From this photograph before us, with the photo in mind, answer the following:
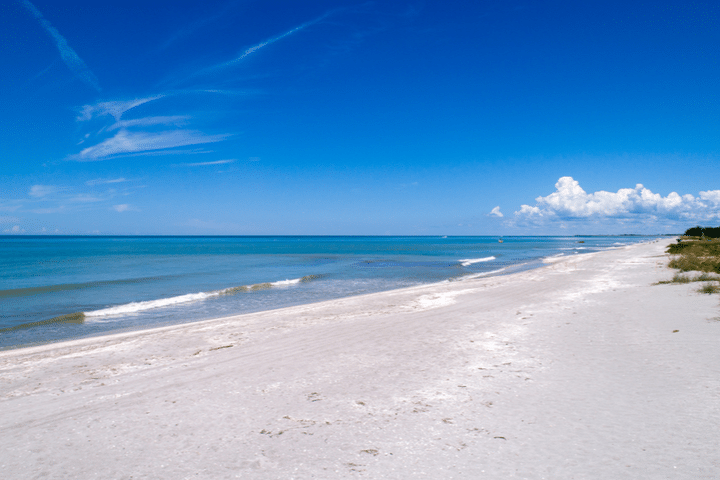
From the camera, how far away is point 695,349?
730 cm

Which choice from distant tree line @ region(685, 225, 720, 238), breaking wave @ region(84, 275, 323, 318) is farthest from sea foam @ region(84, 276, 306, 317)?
distant tree line @ region(685, 225, 720, 238)

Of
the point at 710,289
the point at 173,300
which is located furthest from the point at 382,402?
the point at 173,300

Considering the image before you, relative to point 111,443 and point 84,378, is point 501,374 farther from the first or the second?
point 84,378

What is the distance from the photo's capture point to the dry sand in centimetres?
404

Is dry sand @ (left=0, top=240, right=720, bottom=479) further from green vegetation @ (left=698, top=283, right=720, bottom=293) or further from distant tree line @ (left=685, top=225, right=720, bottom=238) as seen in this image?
distant tree line @ (left=685, top=225, right=720, bottom=238)

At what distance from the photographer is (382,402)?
554cm

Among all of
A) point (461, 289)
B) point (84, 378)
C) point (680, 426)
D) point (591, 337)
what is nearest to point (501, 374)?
point (680, 426)

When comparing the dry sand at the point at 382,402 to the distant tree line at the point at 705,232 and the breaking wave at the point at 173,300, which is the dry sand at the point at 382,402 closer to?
the breaking wave at the point at 173,300

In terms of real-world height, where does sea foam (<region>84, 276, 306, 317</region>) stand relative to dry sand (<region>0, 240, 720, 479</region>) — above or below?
below

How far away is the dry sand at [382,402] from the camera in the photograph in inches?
159

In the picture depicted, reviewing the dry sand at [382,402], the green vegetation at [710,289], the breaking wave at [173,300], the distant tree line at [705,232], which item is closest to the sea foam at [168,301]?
the breaking wave at [173,300]

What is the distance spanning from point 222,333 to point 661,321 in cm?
1163

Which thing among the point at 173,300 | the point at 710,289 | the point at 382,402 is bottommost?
the point at 173,300

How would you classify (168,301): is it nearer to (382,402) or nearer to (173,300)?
(173,300)
